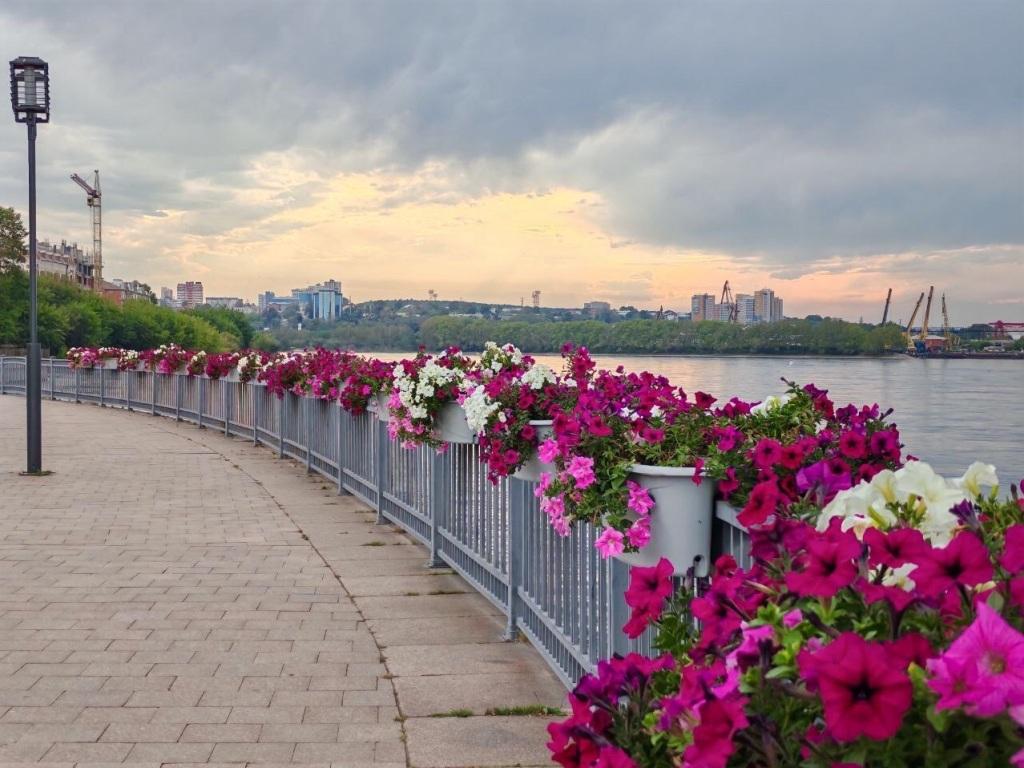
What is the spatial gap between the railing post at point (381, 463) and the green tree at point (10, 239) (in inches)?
3150

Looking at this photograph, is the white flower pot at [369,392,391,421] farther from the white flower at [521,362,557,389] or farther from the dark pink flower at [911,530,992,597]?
the dark pink flower at [911,530,992,597]

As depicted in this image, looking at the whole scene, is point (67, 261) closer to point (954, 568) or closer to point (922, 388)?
point (922, 388)

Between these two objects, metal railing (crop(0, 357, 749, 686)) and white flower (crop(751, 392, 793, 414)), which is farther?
metal railing (crop(0, 357, 749, 686))

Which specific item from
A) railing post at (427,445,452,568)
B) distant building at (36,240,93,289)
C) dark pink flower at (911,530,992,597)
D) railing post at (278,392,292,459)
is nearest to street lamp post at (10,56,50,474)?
railing post at (278,392,292,459)

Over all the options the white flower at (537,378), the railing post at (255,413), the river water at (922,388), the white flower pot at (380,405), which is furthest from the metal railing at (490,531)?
the railing post at (255,413)

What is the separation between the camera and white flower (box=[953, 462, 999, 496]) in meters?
1.96

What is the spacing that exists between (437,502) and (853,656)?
19.8 feet

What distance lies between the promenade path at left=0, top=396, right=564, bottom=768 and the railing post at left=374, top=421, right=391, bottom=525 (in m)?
0.15

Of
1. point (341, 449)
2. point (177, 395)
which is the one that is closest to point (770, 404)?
point (341, 449)

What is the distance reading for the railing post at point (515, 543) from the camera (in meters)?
5.47

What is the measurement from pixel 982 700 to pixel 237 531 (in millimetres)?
8228

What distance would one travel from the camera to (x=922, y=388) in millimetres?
22953

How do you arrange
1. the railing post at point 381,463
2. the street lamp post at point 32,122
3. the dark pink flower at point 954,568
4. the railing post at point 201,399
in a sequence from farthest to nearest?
the railing post at point 201,399, the street lamp post at point 32,122, the railing post at point 381,463, the dark pink flower at point 954,568

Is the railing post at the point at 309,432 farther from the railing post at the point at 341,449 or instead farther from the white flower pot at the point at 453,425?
the white flower pot at the point at 453,425
